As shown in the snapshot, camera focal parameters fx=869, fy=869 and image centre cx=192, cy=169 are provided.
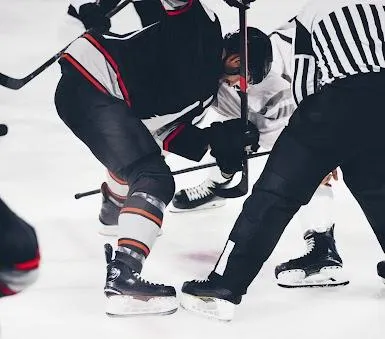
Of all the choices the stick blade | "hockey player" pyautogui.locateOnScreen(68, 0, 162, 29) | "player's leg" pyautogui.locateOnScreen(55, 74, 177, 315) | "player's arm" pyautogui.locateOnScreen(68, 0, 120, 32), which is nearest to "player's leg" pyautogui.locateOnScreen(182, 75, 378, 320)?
"player's leg" pyautogui.locateOnScreen(55, 74, 177, 315)

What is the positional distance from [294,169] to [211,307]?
36 cm

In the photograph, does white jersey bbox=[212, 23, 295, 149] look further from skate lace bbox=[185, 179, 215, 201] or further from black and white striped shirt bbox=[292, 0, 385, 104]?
black and white striped shirt bbox=[292, 0, 385, 104]

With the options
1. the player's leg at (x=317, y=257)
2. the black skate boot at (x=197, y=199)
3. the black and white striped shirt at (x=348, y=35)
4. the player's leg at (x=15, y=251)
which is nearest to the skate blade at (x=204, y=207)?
the black skate boot at (x=197, y=199)

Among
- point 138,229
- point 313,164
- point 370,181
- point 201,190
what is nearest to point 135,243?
point 138,229

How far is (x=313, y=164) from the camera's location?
71.8 inches

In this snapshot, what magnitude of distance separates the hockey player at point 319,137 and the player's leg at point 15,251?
0.77 metres

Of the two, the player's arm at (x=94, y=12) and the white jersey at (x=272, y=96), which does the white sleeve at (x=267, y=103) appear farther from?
the player's arm at (x=94, y=12)

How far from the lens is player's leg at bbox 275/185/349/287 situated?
208 cm

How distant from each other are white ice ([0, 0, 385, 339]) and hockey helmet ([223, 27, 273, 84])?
0.45 metres

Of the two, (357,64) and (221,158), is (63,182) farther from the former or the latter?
(357,64)

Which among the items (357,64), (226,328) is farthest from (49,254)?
(357,64)

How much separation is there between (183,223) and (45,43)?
1907 millimetres

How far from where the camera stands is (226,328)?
185cm

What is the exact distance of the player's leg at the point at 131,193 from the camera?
191 cm
